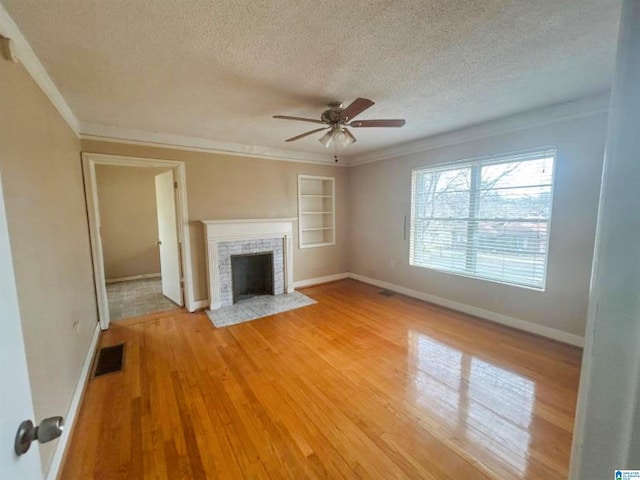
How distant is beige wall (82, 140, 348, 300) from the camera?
3.73m

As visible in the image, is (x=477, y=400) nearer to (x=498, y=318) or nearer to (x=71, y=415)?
(x=498, y=318)

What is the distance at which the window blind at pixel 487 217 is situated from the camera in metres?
3.02

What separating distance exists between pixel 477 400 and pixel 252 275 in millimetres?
3459

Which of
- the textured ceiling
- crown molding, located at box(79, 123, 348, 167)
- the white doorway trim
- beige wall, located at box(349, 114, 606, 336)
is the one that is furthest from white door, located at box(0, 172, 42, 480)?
beige wall, located at box(349, 114, 606, 336)

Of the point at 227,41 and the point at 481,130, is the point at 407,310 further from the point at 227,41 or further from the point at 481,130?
the point at 227,41

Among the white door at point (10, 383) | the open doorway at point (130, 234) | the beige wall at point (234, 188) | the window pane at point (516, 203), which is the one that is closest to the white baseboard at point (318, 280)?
the beige wall at point (234, 188)

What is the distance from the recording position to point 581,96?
99.8 inches

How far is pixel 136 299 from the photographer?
4.46 metres

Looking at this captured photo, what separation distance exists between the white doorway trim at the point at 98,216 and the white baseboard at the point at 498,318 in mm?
3194

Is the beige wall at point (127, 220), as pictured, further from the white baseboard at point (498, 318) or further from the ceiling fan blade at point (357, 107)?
the white baseboard at point (498, 318)

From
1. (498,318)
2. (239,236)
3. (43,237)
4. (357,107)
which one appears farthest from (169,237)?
(498,318)

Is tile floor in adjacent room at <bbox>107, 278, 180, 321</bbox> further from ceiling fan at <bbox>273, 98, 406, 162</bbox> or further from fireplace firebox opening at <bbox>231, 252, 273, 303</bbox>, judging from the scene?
ceiling fan at <bbox>273, 98, 406, 162</bbox>

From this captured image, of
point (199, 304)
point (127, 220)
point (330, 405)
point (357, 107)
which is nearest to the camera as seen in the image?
point (330, 405)

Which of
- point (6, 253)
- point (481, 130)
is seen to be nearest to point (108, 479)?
point (6, 253)
